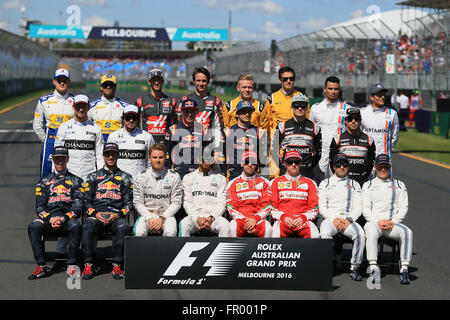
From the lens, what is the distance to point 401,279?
6.82m

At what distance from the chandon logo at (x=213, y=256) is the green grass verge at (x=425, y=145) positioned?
39.4 ft

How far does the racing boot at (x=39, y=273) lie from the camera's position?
6.87 meters

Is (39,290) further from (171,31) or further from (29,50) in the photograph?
(171,31)

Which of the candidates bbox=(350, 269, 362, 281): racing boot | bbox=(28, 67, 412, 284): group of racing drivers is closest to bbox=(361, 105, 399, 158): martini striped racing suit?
bbox=(28, 67, 412, 284): group of racing drivers

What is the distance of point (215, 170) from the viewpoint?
7.67 metres

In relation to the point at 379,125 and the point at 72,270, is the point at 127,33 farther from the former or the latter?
the point at 72,270

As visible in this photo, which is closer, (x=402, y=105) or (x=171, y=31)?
(x=402, y=105)

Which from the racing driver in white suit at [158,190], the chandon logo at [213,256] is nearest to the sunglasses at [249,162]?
the racing driver in white suit at [158,190]

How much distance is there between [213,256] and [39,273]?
184cm

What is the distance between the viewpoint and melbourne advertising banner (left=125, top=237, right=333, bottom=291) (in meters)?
6.43

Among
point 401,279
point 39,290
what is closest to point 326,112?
point 401,279

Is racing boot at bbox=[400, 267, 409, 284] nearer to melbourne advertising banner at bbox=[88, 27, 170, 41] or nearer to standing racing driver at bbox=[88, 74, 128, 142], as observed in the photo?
standing racing driver at bbox=[88, 74, 128, 142]

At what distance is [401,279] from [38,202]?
3847 millimetres

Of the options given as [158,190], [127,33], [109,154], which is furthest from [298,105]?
[127,33]
